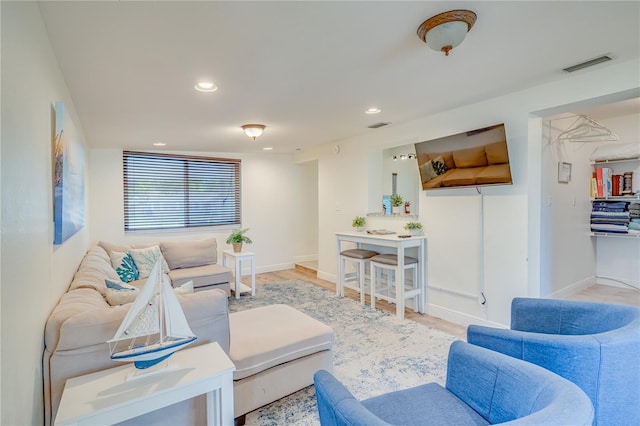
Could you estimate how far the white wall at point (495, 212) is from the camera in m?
2.57

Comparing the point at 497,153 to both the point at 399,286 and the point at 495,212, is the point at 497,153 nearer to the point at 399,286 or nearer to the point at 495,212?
the point at 495,212

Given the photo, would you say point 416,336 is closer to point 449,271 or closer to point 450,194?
point 449,271

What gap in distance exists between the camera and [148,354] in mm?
1294

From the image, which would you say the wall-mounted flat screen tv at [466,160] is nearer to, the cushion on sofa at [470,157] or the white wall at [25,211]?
the cushion on sofa at [470,157]

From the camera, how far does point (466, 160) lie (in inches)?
125

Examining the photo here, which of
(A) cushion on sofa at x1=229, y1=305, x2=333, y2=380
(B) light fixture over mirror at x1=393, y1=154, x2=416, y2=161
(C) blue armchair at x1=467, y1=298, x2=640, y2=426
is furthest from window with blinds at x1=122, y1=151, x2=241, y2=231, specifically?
(C) blue armchair at x1=467, y1=298, x2=640, y2=426

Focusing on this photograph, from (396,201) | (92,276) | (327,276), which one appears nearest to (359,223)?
(396,201)

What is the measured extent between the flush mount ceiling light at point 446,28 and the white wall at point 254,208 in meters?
4.67

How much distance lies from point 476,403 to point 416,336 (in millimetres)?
1845

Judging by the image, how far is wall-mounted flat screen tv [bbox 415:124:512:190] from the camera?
2879mm

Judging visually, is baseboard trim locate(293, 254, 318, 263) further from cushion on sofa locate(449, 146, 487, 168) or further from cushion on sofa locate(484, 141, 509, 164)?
cushion on sofa locate(484, 141, 509, 164)

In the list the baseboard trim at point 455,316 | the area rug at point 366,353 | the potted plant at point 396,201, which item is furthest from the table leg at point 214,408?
the potted plant at point 396,201

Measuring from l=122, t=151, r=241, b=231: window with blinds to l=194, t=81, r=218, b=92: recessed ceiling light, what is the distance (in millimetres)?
3179

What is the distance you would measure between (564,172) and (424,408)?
3.99 metres
